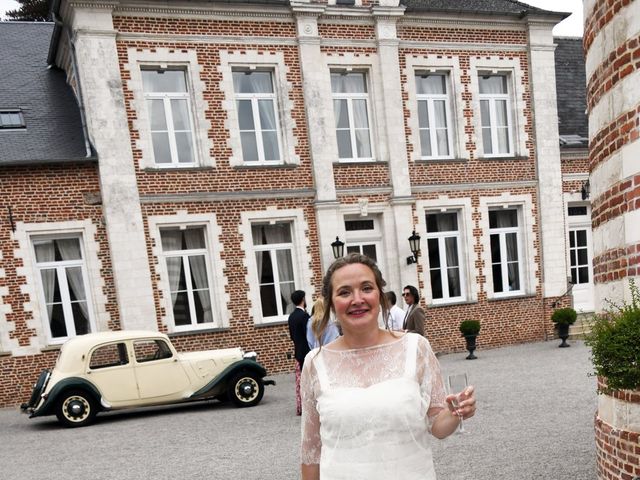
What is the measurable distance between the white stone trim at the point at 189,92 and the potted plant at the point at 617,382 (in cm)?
881

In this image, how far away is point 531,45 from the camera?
42.4ft

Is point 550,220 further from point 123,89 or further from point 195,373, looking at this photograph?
point 123,89

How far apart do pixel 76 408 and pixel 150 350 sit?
53.5 inches

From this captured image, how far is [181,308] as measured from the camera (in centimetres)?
1095

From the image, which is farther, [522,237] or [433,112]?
[522,237]

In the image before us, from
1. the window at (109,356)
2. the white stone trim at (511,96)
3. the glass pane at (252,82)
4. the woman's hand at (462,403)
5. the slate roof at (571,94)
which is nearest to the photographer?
the woman's hand at (462,403)

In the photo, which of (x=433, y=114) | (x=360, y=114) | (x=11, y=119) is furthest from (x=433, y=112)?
(x=11, y=119)

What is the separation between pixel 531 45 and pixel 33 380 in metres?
13.7

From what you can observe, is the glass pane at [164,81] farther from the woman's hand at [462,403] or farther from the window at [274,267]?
the woman's hand at [462,403]

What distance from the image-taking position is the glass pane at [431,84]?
12.5m

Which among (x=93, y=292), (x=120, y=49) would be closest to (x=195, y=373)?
(x=93, y=292)

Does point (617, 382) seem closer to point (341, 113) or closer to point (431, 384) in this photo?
point (431, 384)

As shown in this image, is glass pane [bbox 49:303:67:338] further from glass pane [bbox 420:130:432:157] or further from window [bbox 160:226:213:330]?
glass pane [bbox 420:130:432:157]

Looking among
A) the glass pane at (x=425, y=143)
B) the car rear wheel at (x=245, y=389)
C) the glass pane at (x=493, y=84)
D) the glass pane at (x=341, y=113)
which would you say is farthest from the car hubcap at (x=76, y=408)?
the glass pane at (x=493, y=84)
